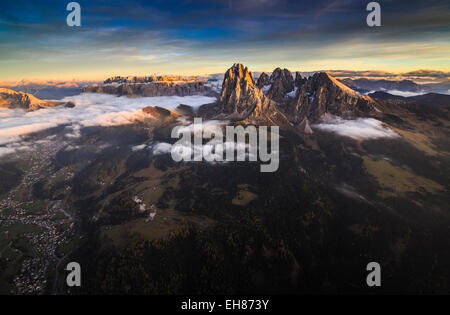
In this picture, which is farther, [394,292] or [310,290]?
[310,290]

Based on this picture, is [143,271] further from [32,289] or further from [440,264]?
[440,264]

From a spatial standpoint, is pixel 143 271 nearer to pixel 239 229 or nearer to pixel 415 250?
pixel 239 229

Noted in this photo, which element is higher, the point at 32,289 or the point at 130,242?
the point at 130,242

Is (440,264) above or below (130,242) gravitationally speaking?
below

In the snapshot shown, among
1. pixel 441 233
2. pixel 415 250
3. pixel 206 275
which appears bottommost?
pixel 206 275

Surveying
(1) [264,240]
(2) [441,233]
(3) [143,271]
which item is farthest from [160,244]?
(2) [441,233]
